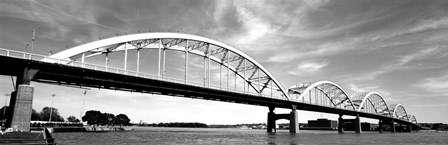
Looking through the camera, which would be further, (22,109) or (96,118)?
(96,118)

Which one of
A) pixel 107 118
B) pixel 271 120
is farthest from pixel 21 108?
pixel 107 118

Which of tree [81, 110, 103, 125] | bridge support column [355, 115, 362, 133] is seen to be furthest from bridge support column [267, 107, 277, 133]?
tree [81, 110, 103, 125]

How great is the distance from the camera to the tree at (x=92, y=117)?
166 m

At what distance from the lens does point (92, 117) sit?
16688 centimetres

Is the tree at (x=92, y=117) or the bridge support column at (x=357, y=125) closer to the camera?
the bridge support column at (x=357, y=125)

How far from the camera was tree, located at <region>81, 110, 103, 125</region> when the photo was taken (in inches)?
6550

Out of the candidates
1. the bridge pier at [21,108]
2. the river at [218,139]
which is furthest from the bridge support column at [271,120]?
the bridge pier at [21,108]

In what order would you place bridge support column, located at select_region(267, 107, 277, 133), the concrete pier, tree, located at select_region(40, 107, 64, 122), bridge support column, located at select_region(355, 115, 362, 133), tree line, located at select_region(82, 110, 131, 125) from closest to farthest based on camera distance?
the concrete pier < bridge support column, located at select_region(267, 107, 277, 133) < bridge support column, located at select_region(355, 115, 362, 133) < tree line, located at select_region(82, 110, 131, 125) < tree, located at select_region(40, 107, 64, 122)

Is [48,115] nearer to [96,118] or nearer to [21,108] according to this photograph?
[96,118]

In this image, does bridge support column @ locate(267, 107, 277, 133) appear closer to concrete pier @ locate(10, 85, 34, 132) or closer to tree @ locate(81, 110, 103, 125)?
concrete pier @ locate(10, 85, 34, 132)

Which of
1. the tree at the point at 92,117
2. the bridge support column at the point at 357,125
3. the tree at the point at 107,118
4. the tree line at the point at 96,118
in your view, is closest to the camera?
the bridge support column at the point at 357,125

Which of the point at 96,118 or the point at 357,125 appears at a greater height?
the point at 96,118

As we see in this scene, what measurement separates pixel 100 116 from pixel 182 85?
421ft

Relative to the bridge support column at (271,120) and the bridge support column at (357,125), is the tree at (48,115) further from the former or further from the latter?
the bridge support column at (357,125)
